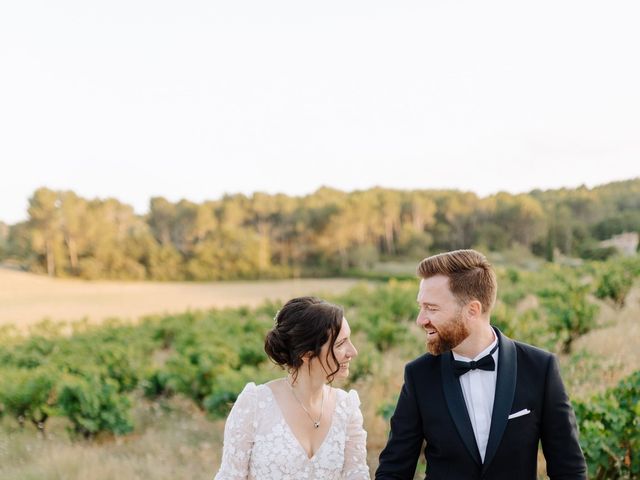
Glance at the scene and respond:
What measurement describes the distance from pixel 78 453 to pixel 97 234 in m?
53.1

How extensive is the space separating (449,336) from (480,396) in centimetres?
28

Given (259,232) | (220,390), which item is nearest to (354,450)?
(220,390)

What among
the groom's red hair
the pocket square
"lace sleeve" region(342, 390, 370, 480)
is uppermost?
the groom's red hair

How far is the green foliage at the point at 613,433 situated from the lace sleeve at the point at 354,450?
1821 mm

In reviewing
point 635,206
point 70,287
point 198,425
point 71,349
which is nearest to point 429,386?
point 198,425

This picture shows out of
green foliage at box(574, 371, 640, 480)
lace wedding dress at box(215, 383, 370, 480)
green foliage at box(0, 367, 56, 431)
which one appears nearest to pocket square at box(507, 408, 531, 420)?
lace wedding dress at box(215, 383, 370, 480)

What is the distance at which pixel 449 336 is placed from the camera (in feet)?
7.24

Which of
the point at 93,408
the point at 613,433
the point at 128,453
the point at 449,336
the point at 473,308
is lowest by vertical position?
the point at 128,453

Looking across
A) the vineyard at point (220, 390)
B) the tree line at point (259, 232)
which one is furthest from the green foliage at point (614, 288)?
the tree line at point (259, 232)

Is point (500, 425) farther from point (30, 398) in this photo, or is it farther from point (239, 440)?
point (30, 398)

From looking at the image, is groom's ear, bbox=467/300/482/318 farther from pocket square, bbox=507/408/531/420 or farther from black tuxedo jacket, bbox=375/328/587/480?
pocket square, bbox=507/408/531/420

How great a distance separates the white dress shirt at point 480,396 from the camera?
2.20m

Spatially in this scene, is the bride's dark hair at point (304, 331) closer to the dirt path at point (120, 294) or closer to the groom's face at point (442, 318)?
the groom's face at point (442, 318)

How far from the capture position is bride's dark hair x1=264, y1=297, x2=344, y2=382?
253cm
